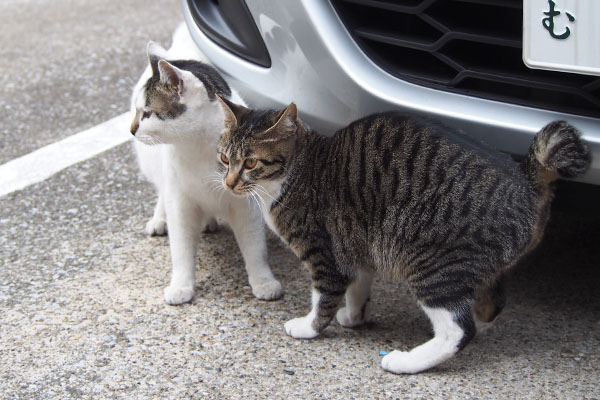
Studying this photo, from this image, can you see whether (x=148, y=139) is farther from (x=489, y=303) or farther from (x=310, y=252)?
(x=489, y=303)

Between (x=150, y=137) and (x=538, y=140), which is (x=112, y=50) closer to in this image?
(x=150, y=137)

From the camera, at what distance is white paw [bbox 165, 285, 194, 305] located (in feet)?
9.81

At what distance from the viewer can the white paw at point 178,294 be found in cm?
299

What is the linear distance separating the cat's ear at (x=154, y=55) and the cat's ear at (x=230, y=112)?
427 millimetres

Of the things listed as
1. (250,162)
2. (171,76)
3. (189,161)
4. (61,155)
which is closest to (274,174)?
(250,162)

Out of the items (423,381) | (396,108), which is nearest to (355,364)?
(423,381)

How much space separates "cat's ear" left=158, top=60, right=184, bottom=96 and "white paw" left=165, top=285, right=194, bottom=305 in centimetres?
74

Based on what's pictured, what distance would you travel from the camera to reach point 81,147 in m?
4.46

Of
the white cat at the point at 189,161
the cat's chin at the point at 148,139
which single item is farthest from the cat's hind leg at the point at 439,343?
the cat's chin at the point at 148,139

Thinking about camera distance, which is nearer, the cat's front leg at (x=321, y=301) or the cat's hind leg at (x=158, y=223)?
the cat's front leg at (x=321, y=301)

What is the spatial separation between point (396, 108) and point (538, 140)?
1.69 feet

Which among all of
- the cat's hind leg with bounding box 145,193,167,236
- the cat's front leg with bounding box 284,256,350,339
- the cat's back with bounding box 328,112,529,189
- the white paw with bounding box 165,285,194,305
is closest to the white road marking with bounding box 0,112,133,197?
the cat's hind leg with bounding box 145,193,167,236

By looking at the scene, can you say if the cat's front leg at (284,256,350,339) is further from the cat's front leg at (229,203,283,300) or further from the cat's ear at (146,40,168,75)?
the cat's ear at (146,40,168,75)

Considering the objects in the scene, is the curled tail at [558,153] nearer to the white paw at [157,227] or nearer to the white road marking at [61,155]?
the white paw at [157,227]
